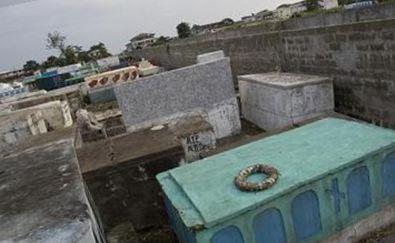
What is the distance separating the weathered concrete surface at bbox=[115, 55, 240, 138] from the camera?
7781 mm

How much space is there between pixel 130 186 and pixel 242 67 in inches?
296

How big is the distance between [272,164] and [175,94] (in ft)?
13.9

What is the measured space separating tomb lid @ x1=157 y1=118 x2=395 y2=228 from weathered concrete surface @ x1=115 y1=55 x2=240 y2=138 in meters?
3.43

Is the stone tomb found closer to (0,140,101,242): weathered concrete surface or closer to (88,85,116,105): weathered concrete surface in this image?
(0,140,101,242): weathered concrete surface

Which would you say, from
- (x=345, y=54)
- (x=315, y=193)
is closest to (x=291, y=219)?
(x=315, y=193)

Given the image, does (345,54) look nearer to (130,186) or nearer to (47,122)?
(130,186)

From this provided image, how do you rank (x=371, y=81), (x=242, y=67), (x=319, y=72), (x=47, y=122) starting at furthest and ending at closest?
(x=242, y=67) < (x=47, y=122) < (x=319, y=72) < (x=371, y=81)

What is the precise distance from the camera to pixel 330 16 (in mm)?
13047

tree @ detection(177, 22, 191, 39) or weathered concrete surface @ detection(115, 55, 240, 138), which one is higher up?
weathered concrete surface @ detection(115, 55, 240, 138)

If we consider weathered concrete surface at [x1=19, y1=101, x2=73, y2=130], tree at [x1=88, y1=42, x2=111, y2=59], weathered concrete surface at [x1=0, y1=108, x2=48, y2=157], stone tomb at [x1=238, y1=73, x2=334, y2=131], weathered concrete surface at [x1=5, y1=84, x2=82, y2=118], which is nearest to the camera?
stone tomb at [x1=238, y1=73, x2=334, y2=131]

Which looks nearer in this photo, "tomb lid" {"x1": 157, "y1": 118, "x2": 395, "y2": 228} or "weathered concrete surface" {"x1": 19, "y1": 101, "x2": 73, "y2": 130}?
"tomb lid" {"x1": 157, "y1": 118, "x2": 395, "y2": 228}

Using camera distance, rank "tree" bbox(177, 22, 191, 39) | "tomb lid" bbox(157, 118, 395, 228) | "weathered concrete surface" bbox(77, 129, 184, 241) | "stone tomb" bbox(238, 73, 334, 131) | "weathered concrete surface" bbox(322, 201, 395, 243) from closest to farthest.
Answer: "tomb lid" bbox(157, 118, 395, 228)
"weathered concrete surface" bbox(322, 201, 395, 243)
"weathered concrete surface" bbox(77, 129, 184, 241)
"stone tomb" bbox(238, 73, 334, 131)
"tree" bbox(177, 22, 191, 39)

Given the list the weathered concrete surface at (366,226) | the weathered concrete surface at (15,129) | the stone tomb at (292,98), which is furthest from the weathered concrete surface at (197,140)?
the weathered concrete surface at (15,129)

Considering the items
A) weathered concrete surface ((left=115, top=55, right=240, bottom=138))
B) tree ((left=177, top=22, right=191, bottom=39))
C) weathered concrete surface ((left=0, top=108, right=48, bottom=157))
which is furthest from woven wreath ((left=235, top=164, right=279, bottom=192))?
tree ((left=177, top=22, right=191, bottom=39))
